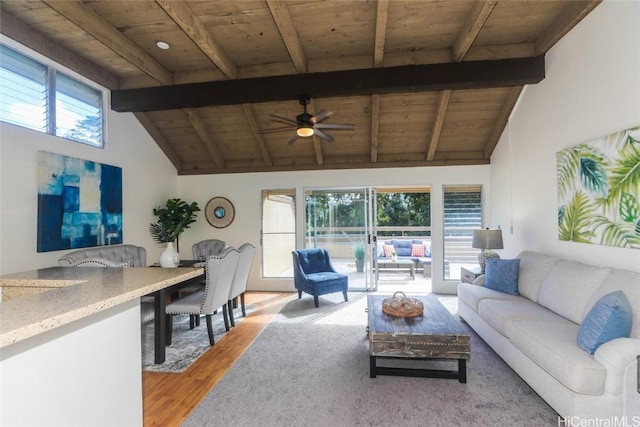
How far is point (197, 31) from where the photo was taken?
3.07m

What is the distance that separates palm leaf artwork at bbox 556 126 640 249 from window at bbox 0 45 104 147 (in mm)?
5592

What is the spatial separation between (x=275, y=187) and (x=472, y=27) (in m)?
3.96

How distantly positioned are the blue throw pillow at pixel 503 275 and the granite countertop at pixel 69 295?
3.27 meters

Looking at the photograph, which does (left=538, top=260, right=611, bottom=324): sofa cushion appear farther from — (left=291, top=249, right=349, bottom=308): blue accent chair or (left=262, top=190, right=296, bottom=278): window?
(left=262, top=190, right=296, bottom=278): window

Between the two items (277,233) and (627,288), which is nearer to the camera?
(627,288)

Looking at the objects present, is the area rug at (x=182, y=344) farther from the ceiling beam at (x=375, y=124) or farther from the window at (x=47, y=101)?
the ceiling beam at (x=375, y=124)

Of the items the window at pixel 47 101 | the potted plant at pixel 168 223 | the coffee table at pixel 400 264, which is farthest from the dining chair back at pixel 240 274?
the coffee table at pixel 400 264

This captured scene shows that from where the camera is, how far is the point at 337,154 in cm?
562

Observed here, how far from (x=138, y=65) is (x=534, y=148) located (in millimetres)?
4972

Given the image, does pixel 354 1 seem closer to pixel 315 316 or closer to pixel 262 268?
pixel 315 316

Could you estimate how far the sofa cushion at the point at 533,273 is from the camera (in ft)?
10.3

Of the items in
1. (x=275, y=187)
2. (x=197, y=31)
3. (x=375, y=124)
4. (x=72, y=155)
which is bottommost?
(x=275, y=187)

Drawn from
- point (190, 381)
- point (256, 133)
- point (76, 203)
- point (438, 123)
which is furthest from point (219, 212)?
point (438, 123)

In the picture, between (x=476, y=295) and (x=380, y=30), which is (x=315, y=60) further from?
(x=476, y=295)
